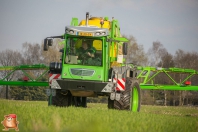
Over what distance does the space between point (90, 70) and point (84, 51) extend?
649 millimetres

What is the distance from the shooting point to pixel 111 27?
14883mm

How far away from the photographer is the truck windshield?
13.7 m

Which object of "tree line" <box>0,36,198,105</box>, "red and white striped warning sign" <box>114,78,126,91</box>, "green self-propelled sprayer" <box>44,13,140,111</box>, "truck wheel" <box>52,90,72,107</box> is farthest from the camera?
"tree line" <box>0,36,198,105</box>

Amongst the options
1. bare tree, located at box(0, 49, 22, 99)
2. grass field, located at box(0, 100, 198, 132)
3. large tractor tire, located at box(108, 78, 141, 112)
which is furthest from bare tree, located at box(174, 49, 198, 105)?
grass field, located at box(0, 100, 198, 132)

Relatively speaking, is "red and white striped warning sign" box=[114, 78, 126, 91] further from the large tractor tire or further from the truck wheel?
the truck wheel

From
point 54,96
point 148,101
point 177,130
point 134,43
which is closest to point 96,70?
point 54,96

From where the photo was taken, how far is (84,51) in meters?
13.7

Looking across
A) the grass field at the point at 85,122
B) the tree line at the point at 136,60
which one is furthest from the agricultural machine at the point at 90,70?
the tree line at the point at 136,60

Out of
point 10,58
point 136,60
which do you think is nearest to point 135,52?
point 136,60

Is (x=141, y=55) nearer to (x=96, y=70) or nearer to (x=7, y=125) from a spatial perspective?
(x=96, y=70)

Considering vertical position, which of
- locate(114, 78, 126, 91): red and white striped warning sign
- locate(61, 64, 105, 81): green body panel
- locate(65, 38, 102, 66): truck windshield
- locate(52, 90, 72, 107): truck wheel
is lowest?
locate(52, 90, 72, 107): truck wheel

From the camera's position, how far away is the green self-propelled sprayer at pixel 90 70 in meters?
13.5

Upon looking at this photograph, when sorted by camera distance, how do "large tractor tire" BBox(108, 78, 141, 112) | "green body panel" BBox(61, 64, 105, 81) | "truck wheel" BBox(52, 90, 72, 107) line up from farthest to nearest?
1. "truck wheel" BBox(52, 90, 72, 107)
2. "large tractor tire" BBox(108, 78, 141, 112)
3. "green body panel" BBox(61, 64, 105, 81)

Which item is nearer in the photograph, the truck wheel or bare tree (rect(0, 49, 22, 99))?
the truck wheel
